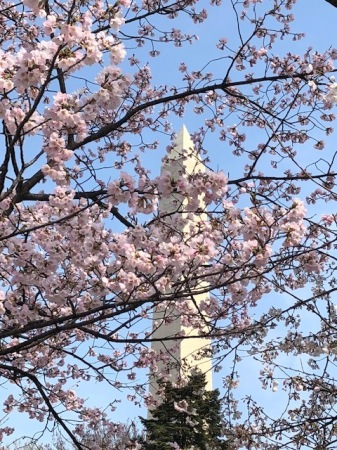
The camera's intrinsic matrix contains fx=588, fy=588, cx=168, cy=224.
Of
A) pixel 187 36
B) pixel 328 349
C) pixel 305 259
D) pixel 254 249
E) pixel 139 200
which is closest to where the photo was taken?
pixel 254 249

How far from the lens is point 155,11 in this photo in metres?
6.05

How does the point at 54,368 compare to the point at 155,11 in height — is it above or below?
below

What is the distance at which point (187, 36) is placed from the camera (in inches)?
275

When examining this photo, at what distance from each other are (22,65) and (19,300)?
79.3 inches

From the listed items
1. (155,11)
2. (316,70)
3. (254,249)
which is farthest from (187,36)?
(254,249)

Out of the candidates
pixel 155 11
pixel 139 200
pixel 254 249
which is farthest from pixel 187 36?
pixel 254 249

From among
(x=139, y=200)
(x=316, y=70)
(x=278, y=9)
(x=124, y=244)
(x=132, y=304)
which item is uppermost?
(x=278, y=9)

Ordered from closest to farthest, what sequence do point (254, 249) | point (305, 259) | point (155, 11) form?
point (254, 249) < point (305, 259) < point (155, 11)

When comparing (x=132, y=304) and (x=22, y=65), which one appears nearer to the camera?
(x=22, y=65)

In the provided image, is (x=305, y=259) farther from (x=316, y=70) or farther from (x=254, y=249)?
A: (x=316, y=70)

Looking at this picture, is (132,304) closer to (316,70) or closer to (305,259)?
(305,259)

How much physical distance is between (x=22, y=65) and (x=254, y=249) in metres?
1.75

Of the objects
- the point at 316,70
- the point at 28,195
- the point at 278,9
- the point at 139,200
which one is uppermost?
the point at 278,9

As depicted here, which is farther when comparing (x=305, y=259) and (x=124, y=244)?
(x=305, y=259)
